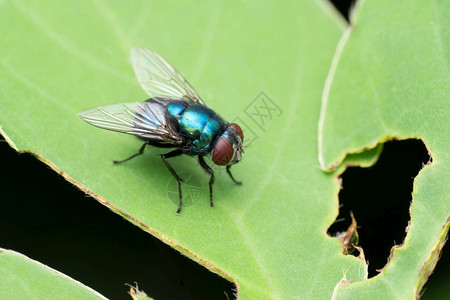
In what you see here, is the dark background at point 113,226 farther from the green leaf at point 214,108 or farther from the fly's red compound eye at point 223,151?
the fly's red compound eye at point 223,151

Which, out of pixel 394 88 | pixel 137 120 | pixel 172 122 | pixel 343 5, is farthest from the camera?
pixel 343 5

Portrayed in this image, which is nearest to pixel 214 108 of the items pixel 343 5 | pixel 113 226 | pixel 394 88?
pixel 113 226

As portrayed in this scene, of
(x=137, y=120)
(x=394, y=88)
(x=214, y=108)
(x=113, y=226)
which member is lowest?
(x=113, y=226)

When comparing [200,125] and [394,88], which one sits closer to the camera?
[394,88]

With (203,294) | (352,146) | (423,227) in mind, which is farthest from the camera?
(352,146)

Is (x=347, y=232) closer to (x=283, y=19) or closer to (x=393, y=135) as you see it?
(x=393, y=135)

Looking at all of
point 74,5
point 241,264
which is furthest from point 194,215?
point 74,5

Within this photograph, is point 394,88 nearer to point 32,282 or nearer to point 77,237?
point 77,237
